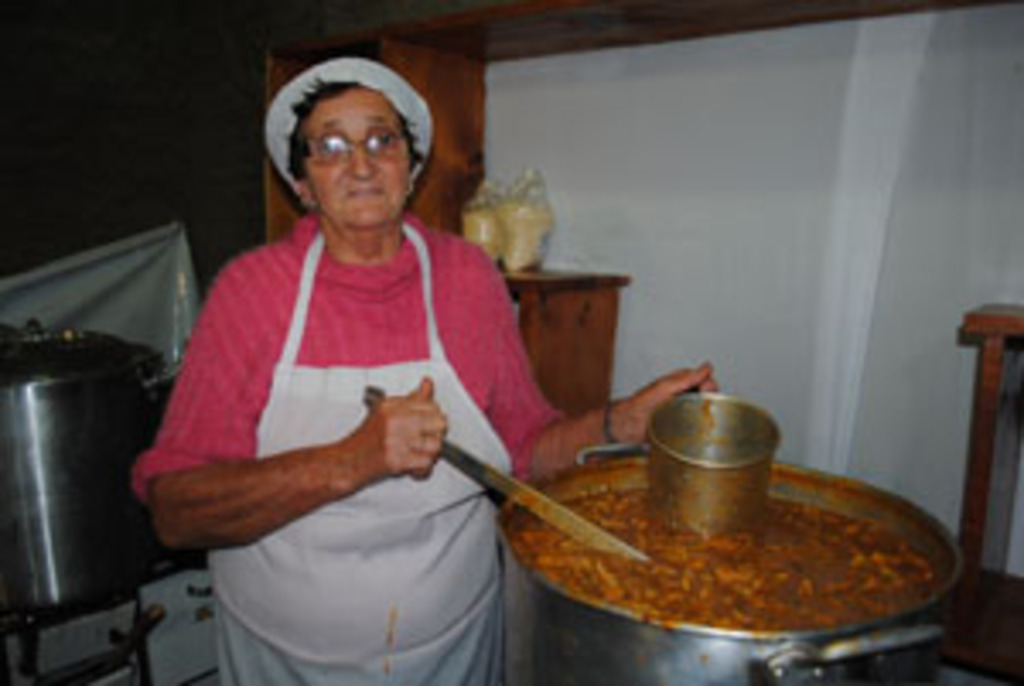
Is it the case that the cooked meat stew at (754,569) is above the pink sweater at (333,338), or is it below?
below

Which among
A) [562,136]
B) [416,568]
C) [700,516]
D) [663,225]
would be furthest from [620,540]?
[562,136]

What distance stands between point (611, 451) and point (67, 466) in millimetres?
1231

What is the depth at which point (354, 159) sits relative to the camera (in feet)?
4.59

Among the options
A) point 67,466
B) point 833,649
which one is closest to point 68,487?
point 67,466

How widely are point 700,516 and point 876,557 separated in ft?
0.96

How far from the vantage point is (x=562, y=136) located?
7.56ft

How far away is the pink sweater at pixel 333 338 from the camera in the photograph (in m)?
1.33

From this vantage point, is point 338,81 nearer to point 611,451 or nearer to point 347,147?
point 347,147

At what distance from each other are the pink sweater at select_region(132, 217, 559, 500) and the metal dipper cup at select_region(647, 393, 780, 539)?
385 millimetres

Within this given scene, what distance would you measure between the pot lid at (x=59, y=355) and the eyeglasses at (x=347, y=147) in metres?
0.74

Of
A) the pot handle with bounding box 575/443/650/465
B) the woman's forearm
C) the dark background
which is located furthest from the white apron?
the dark background

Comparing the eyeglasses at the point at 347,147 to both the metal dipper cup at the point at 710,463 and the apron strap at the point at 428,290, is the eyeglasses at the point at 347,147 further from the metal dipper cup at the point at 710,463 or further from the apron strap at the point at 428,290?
the metal dipper cup at the point at 710,463

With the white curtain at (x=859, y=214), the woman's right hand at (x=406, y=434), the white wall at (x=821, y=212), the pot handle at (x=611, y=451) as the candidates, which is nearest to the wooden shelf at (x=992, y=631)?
the white wall at (x=821, y=212)

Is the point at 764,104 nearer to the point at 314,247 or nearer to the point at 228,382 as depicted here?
the point at 314,247
